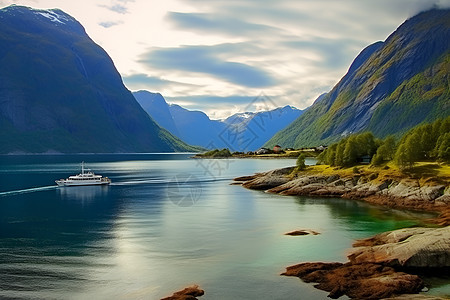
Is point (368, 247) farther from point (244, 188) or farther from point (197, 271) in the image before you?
point (244, 188)

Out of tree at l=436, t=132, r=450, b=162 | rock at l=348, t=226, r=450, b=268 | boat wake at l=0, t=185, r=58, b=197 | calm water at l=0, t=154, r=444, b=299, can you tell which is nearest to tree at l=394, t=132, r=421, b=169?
tree at l=436, t=132, r=450, b=162

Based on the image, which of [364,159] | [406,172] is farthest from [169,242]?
[364,159]

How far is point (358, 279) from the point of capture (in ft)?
156

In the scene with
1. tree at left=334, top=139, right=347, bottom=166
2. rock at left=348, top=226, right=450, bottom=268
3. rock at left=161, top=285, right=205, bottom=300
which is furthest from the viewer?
tree at left=334, top=139, right=347, bottom=166

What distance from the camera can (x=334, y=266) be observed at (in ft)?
173

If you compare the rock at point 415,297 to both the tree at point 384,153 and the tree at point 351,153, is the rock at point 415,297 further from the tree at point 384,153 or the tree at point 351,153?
the tree at point 351,153

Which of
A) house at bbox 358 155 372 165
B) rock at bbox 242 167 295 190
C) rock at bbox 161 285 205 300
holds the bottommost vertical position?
rock at bbox 161 285 205 300

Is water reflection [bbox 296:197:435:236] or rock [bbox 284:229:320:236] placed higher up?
water reflection [bbox 296:197:435:236]

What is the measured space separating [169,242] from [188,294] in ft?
89.4

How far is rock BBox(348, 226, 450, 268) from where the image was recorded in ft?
169

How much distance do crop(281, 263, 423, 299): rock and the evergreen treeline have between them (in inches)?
2944

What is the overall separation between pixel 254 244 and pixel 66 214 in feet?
181

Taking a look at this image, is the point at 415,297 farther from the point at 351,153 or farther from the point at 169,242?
the point at 351,153

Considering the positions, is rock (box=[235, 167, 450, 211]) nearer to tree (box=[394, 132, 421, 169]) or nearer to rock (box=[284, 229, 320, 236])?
tree (box=[394, 132, 421, 169])
